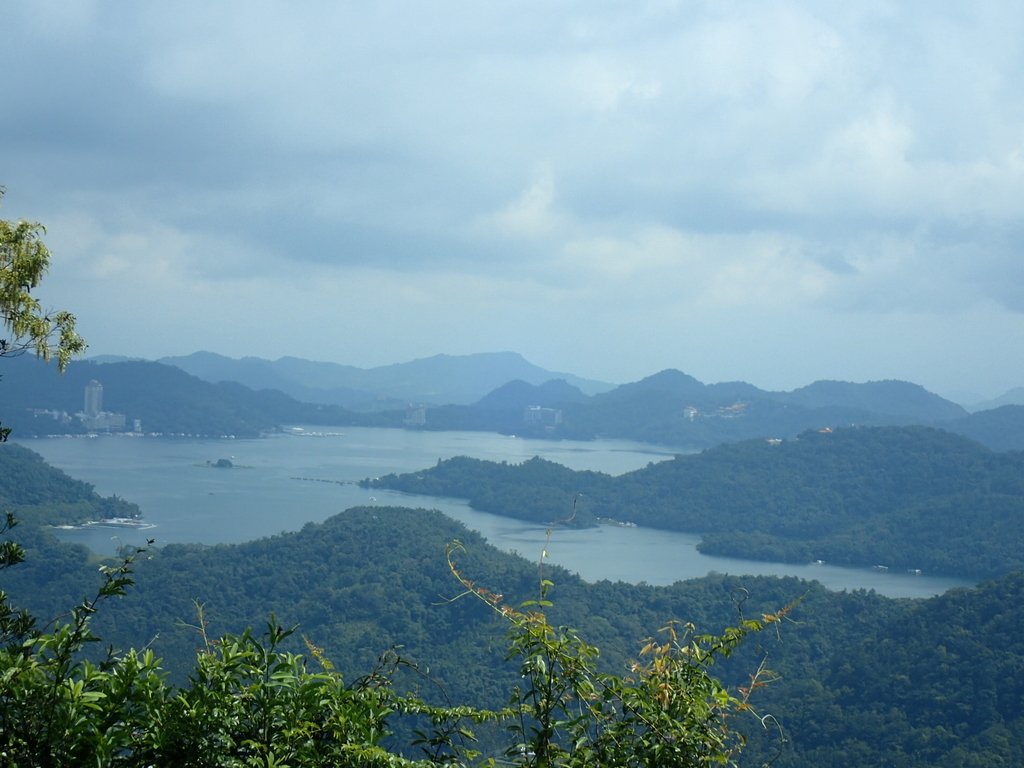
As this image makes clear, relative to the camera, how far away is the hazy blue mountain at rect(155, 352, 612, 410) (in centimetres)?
9788

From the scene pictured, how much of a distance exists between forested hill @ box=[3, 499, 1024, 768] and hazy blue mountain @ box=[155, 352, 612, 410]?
210 ft

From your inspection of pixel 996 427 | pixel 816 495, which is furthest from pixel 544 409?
pixel 816 495

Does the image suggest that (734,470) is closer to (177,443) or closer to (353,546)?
(353,546)

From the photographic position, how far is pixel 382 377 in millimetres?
117312

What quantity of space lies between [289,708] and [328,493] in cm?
4261

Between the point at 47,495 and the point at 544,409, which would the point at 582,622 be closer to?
the point at 47,495

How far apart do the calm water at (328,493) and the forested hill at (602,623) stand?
3262 millimetres

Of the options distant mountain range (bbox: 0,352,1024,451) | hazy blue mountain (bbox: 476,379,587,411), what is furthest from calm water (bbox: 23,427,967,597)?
hazy blue mountain (bbox: 476,379,587,411)

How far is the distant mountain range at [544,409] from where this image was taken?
56.9m

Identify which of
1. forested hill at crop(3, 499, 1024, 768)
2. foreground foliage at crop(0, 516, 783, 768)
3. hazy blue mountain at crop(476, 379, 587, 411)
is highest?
hazy blue mountain at crop(476, 379, 587, 411)

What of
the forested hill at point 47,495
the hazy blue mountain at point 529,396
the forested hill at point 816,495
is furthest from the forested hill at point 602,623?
the hazy blue mountain at point 529,396

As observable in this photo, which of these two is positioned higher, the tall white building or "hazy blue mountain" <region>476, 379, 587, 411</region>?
"hazy blue mountain" <region>476, 379, 587, 411</region>

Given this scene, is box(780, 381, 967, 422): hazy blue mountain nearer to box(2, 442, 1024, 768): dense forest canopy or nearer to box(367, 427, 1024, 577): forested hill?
box(367, 427, 1024, 577): forested hill

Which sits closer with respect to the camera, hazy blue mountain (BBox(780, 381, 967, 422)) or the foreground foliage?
the foreground foliage
